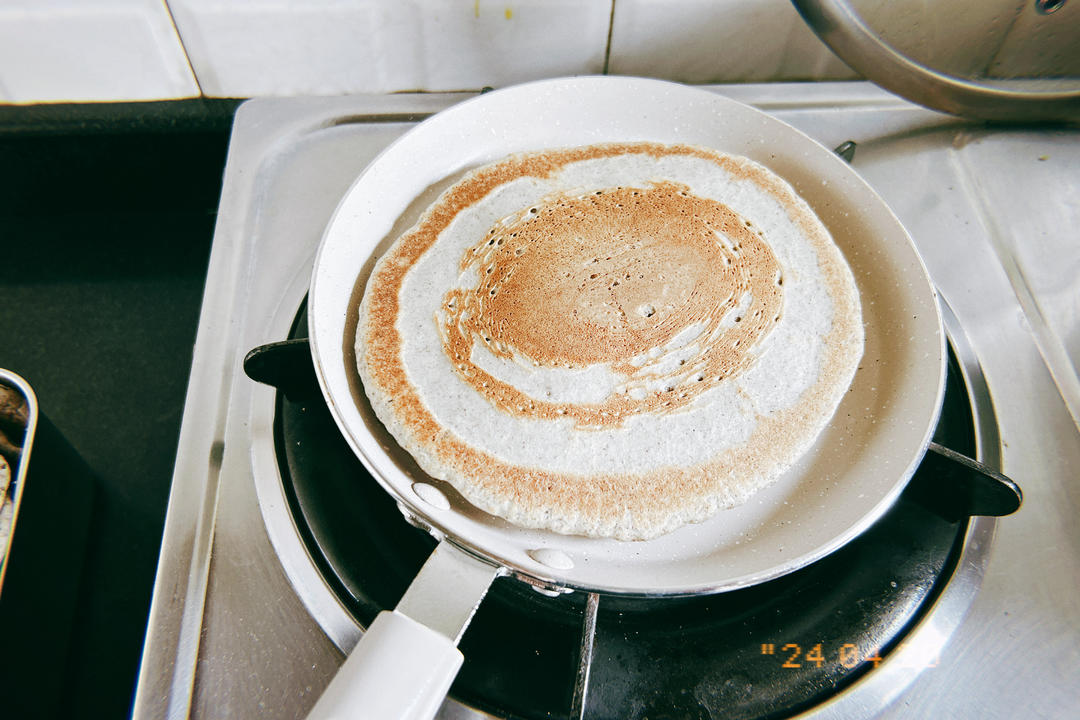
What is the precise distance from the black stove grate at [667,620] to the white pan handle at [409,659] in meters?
0.08

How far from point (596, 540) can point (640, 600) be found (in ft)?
0.16

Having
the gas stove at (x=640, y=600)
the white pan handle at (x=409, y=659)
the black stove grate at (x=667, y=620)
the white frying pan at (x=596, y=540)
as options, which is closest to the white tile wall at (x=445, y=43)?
the white frying pan at (x=596, y=540)

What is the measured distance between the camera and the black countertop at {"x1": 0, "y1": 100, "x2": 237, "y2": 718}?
671 millimetres

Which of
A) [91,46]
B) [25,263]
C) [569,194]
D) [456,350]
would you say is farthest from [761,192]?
[25,263]

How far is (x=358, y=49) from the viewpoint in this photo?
2.21ft

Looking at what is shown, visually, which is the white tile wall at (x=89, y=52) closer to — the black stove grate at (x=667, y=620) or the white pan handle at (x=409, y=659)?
the black stove grate at (x=667, y=620)

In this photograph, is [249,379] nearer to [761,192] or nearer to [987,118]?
[761,192]

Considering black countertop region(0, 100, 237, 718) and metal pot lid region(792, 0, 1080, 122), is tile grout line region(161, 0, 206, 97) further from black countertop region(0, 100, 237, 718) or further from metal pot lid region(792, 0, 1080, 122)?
metal pot lid region(792, 0, 1080, 122)

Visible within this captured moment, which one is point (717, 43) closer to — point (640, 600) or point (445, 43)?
point (445, 43)

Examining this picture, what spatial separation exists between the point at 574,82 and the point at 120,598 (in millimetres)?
673

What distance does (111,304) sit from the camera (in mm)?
792

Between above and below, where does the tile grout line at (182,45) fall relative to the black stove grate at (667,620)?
above

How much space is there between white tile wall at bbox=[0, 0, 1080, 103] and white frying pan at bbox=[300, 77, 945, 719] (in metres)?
0.12

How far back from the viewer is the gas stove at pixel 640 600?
42cm
